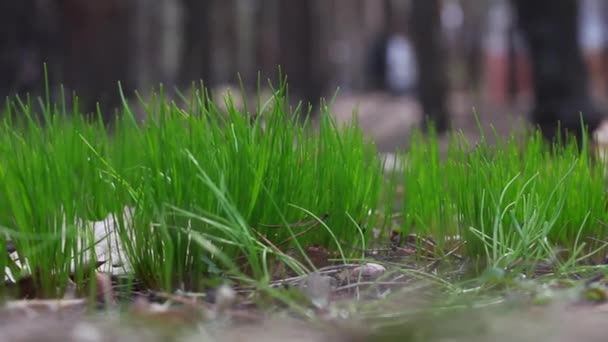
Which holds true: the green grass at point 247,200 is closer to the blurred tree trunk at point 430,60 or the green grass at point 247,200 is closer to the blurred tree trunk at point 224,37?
the blurred tree trunk at point 430,60

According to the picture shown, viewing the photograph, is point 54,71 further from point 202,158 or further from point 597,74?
point 597,74

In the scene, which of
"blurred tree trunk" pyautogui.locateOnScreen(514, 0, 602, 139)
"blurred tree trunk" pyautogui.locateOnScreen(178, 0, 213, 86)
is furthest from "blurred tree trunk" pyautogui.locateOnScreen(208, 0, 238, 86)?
"blurred tree trunk" pyautogui.locateOnScreen(514, 0, 602, 139)

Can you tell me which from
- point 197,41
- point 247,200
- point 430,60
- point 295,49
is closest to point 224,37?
point 295,49

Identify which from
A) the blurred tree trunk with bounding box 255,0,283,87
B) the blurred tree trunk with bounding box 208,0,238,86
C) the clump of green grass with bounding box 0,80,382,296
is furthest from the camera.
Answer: the blurred tree trunk with bounding box 255,0,283,87

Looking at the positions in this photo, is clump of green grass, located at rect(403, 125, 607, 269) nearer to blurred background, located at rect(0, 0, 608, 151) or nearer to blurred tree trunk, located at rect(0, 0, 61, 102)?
blurred background, located at rect(0, 0, 608, 151)

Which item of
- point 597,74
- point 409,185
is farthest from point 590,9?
point 409,185

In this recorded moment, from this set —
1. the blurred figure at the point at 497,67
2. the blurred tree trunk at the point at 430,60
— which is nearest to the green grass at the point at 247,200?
the blurred tree trunk at the point at 430,60
